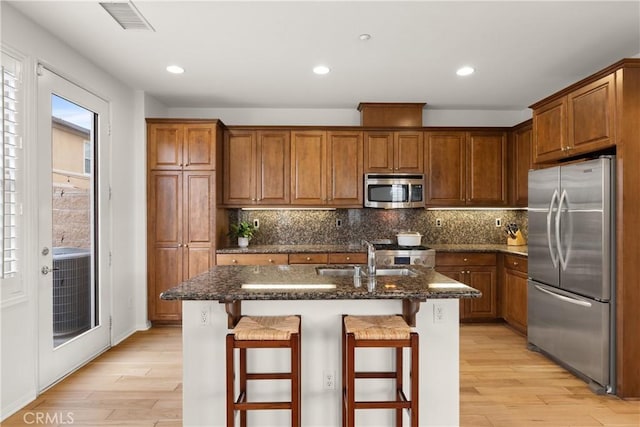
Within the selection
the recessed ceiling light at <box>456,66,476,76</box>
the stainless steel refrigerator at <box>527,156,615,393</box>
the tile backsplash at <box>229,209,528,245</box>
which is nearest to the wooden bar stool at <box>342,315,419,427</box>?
the stainless steel refrigerator at <box>527,156,615,393</box>

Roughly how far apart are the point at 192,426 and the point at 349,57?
3.01 meters

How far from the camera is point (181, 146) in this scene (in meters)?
4.60

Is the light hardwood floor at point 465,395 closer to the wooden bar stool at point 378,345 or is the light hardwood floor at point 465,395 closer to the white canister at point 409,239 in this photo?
the wooden bar stool at point 378,345

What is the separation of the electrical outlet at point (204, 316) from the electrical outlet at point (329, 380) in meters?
0.76

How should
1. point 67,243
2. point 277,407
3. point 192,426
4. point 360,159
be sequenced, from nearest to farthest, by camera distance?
point 277,407 → point 192,426 → point 67,243 → point 360,159

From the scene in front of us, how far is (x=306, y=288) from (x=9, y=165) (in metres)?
2.15

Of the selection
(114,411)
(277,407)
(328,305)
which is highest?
(328,305)

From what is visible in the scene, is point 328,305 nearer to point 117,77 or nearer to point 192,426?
point 192,426

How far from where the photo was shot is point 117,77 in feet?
13.3

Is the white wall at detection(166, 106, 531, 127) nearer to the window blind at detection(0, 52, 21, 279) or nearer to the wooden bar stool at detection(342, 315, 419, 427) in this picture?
the window blind at detection(0, 52, 21, 279)

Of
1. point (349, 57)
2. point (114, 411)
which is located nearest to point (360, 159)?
point (349, 57)

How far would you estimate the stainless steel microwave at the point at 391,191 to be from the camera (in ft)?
16.3

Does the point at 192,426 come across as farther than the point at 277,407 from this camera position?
Yes

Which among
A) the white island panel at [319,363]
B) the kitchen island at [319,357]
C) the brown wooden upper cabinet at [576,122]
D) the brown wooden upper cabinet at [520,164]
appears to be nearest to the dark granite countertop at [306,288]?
the kitchen island at [319,357]
